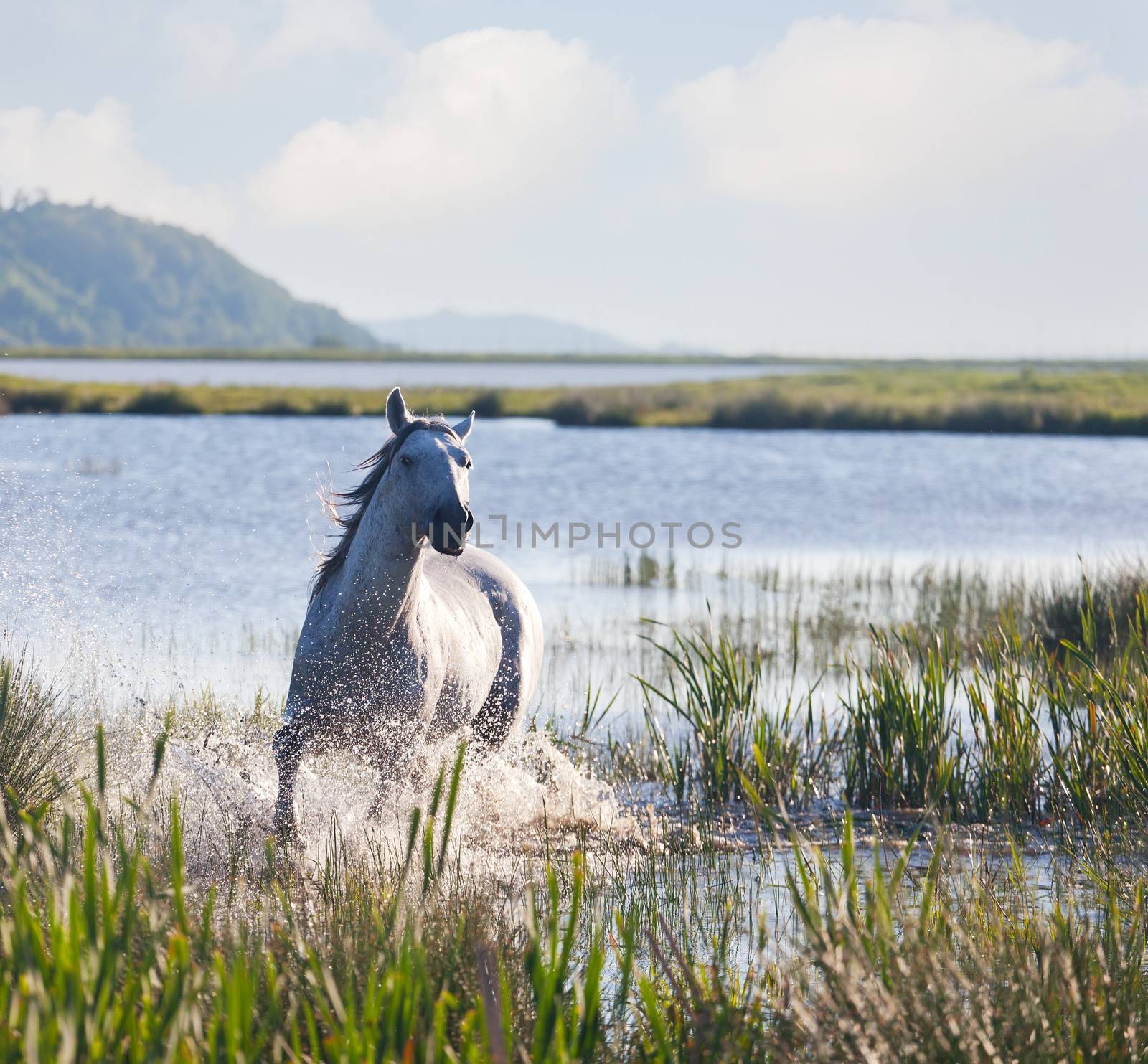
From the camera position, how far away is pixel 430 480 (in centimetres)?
448

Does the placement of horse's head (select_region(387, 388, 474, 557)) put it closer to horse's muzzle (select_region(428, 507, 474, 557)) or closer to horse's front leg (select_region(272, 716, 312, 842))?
horse's muzzle (select_region(428, 507, 474, 557))

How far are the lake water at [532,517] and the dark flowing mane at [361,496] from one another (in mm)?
324

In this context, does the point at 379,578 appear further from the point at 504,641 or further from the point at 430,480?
the point at 504,641

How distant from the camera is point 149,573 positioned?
1244 cm

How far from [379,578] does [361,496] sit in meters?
0.40

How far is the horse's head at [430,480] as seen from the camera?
432cm

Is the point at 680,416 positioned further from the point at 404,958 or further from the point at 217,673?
the point at 404,958

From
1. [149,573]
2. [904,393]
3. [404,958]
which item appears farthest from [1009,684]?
[904,393]

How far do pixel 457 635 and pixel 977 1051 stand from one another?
3.26 m

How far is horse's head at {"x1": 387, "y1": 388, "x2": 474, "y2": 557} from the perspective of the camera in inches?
170

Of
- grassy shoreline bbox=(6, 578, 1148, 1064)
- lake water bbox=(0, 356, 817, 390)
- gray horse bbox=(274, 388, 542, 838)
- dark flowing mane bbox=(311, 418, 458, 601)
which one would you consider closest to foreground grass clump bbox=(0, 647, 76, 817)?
grassy shoreline bbox=(6, 578, 1148, 1064)

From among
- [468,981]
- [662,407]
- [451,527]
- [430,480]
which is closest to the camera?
[468,981]

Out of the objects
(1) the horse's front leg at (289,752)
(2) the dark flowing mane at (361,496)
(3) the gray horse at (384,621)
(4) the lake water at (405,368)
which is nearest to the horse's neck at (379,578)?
(3) the gray horse at (384,621)

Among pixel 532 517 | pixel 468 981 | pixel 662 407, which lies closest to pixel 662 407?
pixel 662 407
